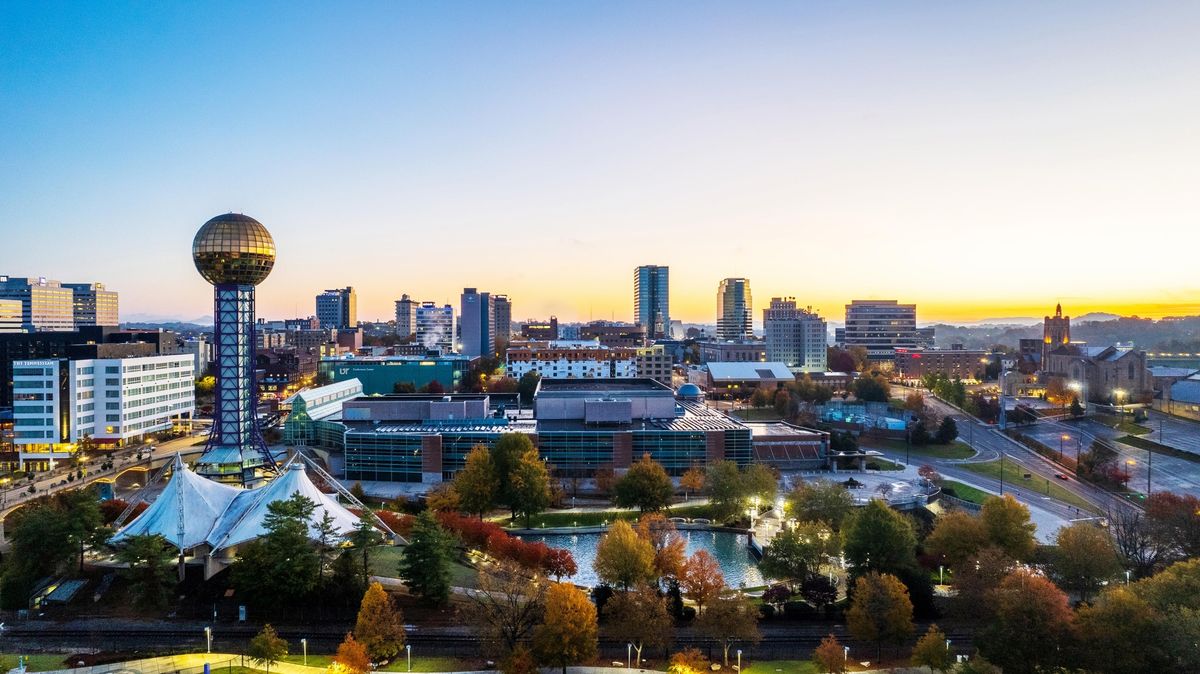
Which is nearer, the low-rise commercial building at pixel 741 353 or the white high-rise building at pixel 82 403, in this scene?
the white high-rise building at pixel 82 403

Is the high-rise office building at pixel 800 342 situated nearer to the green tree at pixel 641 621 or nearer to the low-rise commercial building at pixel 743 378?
the low-rise commercial building at pixel 743 378

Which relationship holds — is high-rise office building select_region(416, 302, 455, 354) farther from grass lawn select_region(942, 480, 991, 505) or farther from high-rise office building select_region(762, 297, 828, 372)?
grass lawn select_region(942, 480, 991, 505)

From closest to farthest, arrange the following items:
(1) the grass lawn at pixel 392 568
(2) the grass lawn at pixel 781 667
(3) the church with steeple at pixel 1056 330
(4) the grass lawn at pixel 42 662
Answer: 1. (4) the grass lawn at pixel 42 662
2. (2) the grass lawn at pixel 781 667
3. (1) the grass lawn at pixel 392 568
4. (3) the church with steeple at pixel 1056 330

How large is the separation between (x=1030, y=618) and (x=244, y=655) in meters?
26.4

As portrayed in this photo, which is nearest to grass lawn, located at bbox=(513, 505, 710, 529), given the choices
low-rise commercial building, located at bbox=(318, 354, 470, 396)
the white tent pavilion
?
the white tent pavilion

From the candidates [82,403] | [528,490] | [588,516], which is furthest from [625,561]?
[82,403]

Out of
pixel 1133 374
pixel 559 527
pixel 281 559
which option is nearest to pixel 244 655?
pixel 281 559

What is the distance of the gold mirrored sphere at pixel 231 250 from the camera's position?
47.2 meters

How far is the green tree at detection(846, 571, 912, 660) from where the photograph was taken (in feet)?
80.3

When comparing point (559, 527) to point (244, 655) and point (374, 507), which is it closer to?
point (374, 507)

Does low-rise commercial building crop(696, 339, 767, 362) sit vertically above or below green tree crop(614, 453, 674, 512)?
above

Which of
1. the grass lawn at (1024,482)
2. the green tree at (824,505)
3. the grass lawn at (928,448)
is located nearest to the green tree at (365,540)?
the green tree at (824,505)

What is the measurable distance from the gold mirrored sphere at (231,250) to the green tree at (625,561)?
3403 centimetres

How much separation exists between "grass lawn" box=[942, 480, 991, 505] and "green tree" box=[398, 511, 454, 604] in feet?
117
